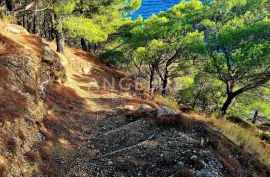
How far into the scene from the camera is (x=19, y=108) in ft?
33.9

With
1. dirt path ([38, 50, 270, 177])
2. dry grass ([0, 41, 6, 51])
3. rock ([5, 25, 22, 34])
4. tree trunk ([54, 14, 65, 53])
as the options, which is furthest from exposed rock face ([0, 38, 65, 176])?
tree trunk ([54, 14, 65, 53])

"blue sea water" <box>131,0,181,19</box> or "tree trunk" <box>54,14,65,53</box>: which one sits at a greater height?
"blue sea water" <box>131,0,181,19</box>

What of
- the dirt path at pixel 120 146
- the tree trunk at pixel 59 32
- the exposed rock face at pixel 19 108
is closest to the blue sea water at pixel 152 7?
the tree trunk at pixel 59 32

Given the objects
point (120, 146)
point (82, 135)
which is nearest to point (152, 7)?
point (82, 135)

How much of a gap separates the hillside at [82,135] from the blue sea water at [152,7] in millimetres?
79818

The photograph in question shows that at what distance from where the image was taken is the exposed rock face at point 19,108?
837 cm

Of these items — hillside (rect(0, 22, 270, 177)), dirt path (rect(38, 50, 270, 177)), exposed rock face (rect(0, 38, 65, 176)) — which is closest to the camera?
exposed rock face (rect(0, 38, 65, 176))

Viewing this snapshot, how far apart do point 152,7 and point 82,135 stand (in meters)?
95.0

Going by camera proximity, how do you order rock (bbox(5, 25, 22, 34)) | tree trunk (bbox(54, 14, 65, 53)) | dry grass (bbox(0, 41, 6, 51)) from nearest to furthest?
dry grass (bbox(0, 41, 6, 51)) < rock (bbox(5, 25, 22, 34)) < tree trunk (bbox(54, 14, 65, 53))

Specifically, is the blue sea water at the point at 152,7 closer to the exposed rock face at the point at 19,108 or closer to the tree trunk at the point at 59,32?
the tree trunk at the point at 59,32

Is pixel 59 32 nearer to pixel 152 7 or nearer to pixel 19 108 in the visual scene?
pixel 19 108

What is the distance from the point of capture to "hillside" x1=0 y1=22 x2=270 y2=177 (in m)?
8.94

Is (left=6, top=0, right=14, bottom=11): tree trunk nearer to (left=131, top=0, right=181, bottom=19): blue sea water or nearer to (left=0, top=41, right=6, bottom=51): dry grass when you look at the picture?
(left=0, top=41, right=6, bottom=51): dry grass

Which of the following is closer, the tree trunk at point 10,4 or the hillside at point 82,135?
the hillside at point 82,135
